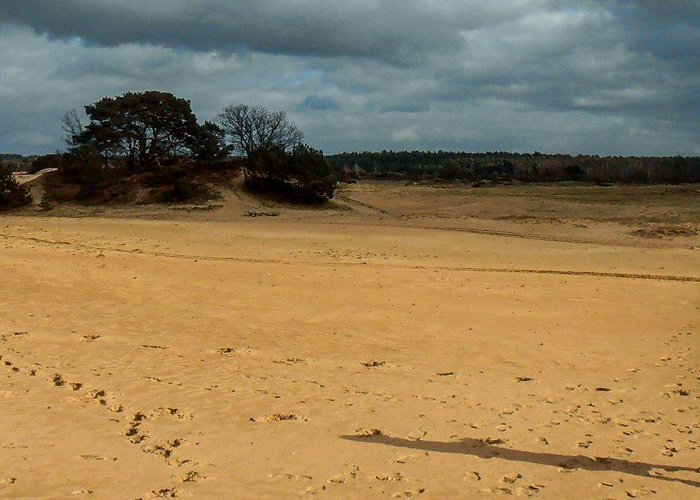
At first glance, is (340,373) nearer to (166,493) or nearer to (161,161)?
(166,493)

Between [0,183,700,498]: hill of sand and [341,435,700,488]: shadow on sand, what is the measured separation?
3 centimetres

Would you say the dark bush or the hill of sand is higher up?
the dark bush

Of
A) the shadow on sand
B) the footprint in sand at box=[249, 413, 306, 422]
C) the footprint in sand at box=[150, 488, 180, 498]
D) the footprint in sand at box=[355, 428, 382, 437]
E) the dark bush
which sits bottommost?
the shadow on sand

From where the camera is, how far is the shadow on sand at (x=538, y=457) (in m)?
5.60

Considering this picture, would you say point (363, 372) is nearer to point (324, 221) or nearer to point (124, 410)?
point (124, 410)

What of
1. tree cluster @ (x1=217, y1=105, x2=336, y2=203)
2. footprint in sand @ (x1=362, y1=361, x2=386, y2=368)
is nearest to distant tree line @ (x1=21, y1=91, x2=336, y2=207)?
tree cluster @ (x1=217, y1=105, x2=336, y2=203)

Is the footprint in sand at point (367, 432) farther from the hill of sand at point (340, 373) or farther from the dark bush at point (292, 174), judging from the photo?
the dark bush at point (292, 174)

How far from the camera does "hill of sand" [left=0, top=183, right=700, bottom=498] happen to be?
5.33 metres

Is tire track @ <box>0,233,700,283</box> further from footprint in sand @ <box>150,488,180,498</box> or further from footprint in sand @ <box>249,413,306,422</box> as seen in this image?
footprint in sand @ <box>150,488,180,498</box>

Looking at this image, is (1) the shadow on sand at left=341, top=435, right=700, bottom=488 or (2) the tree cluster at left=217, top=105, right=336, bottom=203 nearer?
(1) the shadow on sand at left=341, top=435, right=700, bottom=488

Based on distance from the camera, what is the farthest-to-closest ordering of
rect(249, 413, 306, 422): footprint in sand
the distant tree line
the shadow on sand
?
the distant tree line → rect(249, 413, 306, 422): footprint in sand → the shadow on sand

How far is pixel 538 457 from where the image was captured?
586cm

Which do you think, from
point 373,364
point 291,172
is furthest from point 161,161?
point 373,364

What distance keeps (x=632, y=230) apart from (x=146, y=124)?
2519 centimetres
